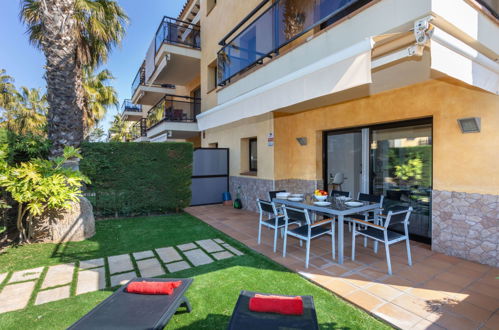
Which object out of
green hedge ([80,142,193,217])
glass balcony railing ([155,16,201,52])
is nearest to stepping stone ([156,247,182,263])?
green hedge ([80,142,193,217])

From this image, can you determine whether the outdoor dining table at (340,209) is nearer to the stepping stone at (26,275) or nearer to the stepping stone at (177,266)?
the stepping stone at (177,266)

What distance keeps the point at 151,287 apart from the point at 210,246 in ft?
9.91

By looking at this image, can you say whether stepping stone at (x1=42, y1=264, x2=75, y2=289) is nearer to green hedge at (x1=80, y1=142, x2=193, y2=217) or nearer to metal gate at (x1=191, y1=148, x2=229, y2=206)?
green hedge at (x1=80, y1=142, x2=193, y2=217)

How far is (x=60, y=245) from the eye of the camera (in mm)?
6438

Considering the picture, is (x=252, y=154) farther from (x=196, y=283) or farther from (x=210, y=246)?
(x=196, y=283)

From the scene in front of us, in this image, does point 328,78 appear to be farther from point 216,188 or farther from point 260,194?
point 216,188

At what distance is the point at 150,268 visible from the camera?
4.96m

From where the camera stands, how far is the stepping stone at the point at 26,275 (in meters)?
4.57

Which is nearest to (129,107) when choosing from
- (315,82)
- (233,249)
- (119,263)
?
(119,263)

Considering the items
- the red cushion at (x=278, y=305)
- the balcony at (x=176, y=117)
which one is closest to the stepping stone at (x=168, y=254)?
the red cushion at (x=278, y=305)

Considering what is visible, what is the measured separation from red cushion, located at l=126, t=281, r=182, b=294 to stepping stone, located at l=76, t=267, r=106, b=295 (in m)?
1.39

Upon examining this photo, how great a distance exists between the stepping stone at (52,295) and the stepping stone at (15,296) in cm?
15

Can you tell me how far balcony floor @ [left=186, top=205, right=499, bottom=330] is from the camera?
3.35 m

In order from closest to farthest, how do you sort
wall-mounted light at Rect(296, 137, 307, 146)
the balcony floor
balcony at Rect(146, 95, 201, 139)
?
the balcony floor → wall-mounted light at Rect(296, 137, 307, 146) → balcony at Rect(146, 95, 201, 139)
